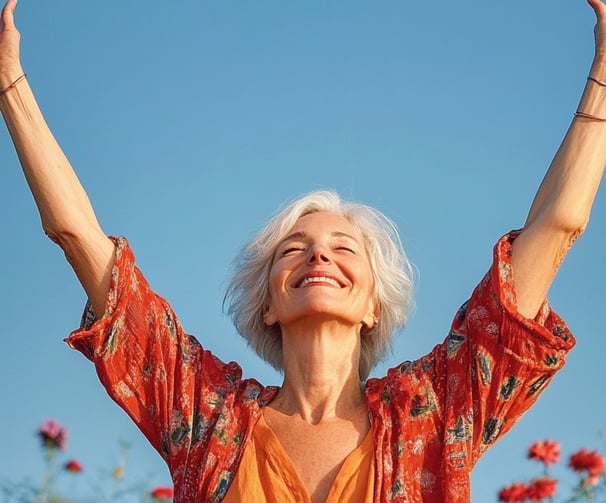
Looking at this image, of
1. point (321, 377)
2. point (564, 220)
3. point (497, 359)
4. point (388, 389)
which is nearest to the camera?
point (564, 220)

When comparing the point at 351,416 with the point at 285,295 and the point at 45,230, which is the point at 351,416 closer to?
the point at 285,295

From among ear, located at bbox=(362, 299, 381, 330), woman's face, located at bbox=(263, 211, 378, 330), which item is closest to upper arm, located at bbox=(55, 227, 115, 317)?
woman's face, located at bbox=(263, 211, 378, 330)

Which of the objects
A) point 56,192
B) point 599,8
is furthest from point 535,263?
point 56,192

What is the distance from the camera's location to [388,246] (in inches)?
173

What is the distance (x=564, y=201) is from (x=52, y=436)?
2.79 meters

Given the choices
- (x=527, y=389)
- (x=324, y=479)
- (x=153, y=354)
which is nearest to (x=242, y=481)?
(x=324, y=479)

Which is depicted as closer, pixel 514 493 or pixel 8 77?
pixel 8 77

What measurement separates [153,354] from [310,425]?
628mm

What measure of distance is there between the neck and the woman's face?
0.07 m

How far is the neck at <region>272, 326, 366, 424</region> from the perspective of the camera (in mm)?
3934

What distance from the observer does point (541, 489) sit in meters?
4.77

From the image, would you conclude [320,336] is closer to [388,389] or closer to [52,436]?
[388,389]

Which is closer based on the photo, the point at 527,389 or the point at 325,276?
the point at 527,389

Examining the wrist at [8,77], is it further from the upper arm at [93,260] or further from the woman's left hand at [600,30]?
the woman's left hand at [600,30]
